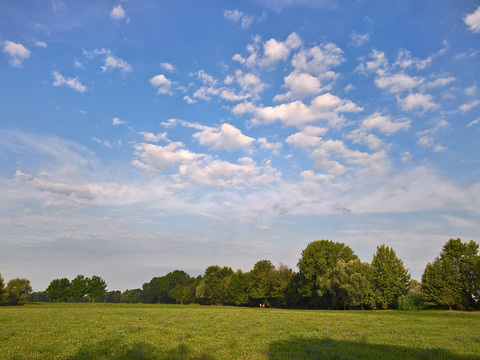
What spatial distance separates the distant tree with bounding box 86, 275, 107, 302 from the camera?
153 m

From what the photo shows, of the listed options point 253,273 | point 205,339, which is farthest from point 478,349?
point 253,273

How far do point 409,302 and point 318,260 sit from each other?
2800 centimetres

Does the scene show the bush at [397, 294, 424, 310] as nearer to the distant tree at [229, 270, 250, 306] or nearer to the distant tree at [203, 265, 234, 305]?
the distant tree at [229, 270, 250, 306]

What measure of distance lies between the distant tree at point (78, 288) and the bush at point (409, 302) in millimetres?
149099

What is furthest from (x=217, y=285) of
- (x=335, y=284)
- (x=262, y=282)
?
(x=335, y=284)

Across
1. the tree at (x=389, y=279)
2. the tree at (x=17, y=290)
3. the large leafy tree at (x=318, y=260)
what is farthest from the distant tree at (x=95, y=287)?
the tree at (x=389, y=279)

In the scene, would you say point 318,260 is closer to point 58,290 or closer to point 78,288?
point 78,288

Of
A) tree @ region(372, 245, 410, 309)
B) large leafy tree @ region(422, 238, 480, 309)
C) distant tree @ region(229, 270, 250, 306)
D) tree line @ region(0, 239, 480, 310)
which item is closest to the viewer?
large leafy tree @ region(422, 238, 480, 309)

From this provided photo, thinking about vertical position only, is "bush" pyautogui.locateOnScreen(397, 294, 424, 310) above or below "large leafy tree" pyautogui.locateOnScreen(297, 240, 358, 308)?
below

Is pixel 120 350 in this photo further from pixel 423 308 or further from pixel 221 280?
pixel 221 280

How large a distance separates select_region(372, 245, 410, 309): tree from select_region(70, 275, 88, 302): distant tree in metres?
144

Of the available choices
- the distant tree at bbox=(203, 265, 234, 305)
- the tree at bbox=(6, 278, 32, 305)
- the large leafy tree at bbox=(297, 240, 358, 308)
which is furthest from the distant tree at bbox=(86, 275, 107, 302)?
the large leafy tree at bbox=(297, 240, 358, 308)

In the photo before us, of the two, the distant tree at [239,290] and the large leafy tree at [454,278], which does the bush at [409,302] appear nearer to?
the large leafy tree at [454,278]

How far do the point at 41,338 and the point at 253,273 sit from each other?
10701 centimetres
